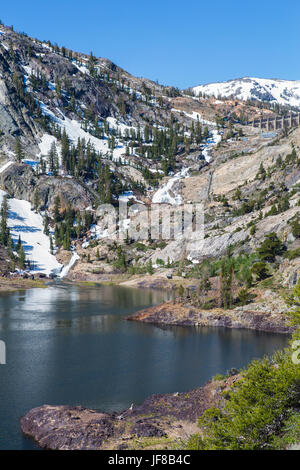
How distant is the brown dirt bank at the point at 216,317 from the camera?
73250 mm

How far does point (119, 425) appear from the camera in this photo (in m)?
34.4

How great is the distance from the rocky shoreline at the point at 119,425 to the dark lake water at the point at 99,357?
172 centimetres

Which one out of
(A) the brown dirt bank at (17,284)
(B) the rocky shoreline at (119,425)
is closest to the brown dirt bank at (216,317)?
(B) the rocky shoreline at (119,425)

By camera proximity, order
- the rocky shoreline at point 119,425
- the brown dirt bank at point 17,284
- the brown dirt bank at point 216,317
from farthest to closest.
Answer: the brown dirt bank at point 17,284 < the brown dirt bank at point 216,317 < the rocky shoreline at point 119,425

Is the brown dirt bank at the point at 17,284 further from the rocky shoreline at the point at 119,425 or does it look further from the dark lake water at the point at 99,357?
the rocky shoreline at the point at 119,425

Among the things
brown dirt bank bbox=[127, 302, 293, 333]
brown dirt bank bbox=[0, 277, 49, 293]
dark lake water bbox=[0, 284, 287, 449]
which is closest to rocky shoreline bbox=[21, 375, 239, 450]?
dark lake water bbox=[0, 284, 287, 449]

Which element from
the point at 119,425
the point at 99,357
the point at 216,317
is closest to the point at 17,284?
the point at 216,317

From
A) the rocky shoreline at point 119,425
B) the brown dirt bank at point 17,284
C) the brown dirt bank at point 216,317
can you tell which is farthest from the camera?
the brown dirt bank at point 17,284

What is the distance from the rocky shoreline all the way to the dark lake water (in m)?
1.72

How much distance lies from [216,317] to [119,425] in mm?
47020

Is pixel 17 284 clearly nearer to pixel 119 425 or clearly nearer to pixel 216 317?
pixel 216 317

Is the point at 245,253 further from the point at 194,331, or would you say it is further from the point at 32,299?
the point at 32,299

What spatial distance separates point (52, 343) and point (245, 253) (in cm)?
6702

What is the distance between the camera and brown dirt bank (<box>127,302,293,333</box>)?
7325cm
